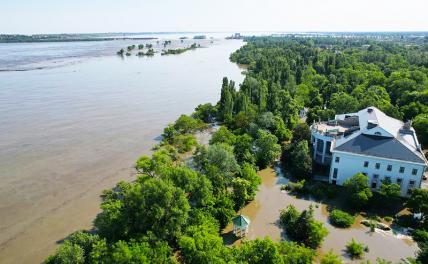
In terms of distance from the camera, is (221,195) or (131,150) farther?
(131,150)

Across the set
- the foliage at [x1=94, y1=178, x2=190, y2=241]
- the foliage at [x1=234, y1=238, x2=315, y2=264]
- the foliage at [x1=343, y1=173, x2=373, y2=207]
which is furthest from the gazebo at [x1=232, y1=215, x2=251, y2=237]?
the foliage at [x1=343, y1=173, x2=373, y2=207]

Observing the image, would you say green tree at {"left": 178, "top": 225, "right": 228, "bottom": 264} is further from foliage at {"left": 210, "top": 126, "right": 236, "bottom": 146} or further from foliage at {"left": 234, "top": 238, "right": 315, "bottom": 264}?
foliage at {"left": 210, "top": 126, "right": 236, "bottom": 146}

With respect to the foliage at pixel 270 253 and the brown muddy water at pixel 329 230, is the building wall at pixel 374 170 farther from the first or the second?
the foliage at pixel 270 253

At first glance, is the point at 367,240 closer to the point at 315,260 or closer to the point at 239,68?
the point at 315,260

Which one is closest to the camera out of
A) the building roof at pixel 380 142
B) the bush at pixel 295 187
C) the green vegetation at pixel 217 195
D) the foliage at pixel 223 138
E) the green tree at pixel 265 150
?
the green vegetation at pixel 217 195

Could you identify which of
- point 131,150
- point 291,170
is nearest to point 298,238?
point 291,170

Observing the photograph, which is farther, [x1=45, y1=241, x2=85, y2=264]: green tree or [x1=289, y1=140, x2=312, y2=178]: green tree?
[x1=289, y1=140, x2=312, y2=178]: green tree

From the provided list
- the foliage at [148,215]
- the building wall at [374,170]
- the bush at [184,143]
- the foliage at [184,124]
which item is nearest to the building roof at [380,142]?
the building wall at [374,170]
